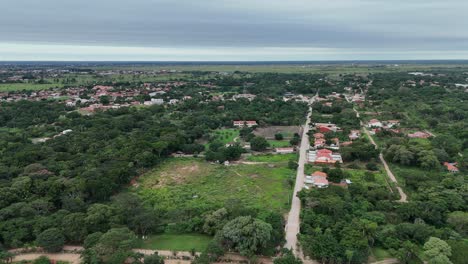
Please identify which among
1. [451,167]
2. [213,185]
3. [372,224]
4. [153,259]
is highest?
[372,224]

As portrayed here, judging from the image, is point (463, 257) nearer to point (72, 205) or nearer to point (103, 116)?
point (72, 205)

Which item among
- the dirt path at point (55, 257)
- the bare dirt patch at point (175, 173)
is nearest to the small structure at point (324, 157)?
the bare dirt patch at point (175, 173)

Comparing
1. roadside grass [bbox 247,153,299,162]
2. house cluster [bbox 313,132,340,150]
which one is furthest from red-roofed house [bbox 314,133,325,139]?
roadside grass [bbox 247,153,299,162]

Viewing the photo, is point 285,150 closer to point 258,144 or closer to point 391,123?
point 258,144

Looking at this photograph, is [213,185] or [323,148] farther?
[323,148]

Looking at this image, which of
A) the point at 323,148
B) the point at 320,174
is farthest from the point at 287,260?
the point at 323,148

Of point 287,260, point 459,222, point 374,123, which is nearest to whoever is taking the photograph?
point 287,260

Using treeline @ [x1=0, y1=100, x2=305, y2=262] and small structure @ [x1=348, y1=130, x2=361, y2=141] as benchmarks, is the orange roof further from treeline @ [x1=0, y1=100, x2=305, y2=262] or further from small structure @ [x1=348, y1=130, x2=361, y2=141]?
small structure @ [x1=348, y1=130, x2=361, y2=141]
